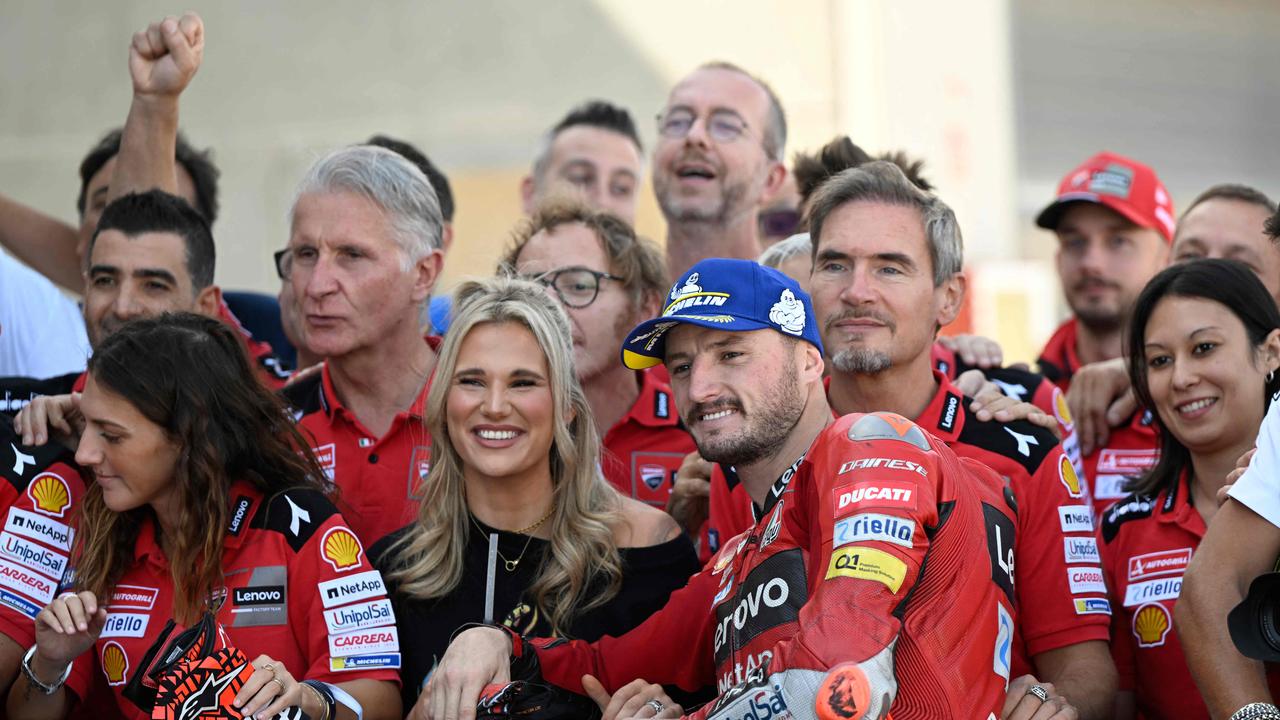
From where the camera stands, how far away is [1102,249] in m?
5.90

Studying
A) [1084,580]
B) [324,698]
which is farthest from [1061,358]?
[324,698]

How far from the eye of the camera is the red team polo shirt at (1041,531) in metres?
3.93

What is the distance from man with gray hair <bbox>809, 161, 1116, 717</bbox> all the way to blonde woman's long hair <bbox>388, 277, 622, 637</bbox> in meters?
0.76

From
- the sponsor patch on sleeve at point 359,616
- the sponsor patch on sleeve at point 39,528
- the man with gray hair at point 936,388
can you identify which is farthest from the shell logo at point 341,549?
the man with gray hair at point 936,388

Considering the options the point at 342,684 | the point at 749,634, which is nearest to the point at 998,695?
the point at 749,634

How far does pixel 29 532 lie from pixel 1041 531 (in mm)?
2738

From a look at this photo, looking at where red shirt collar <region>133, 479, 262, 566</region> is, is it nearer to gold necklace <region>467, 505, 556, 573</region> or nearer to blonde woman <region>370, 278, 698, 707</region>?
blonde woman <region>370, 278, 698, 707</region>

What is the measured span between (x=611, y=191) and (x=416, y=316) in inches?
77.9

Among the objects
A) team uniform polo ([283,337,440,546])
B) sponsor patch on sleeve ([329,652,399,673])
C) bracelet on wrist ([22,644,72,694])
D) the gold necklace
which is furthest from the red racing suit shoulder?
bracelet on wrist ([22,644,72,694])

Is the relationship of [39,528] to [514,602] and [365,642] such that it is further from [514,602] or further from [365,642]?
[514,602]

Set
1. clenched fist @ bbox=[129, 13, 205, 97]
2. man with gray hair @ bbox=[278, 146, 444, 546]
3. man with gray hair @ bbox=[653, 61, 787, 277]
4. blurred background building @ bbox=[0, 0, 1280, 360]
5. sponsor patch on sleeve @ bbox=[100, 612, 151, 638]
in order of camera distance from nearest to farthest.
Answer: sponsor patch on sleeve @ bbox=[100, 612, 151, 638] → man with gray hair @ bbox=[278, 146, 444, 546] → clenched fist @ bbox=[129, 13, 205, 97] → man with gray hair @ bbox=[653, 61, 787, 277] → blurred background building @ bbox=[0, 0, 1280, 360]

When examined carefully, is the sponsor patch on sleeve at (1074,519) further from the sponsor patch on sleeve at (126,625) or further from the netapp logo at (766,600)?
the sponsor patch on sleeve at (126,625)

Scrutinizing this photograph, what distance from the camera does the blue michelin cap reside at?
3.74m

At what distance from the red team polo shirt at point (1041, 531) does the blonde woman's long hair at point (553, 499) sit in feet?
1.39
